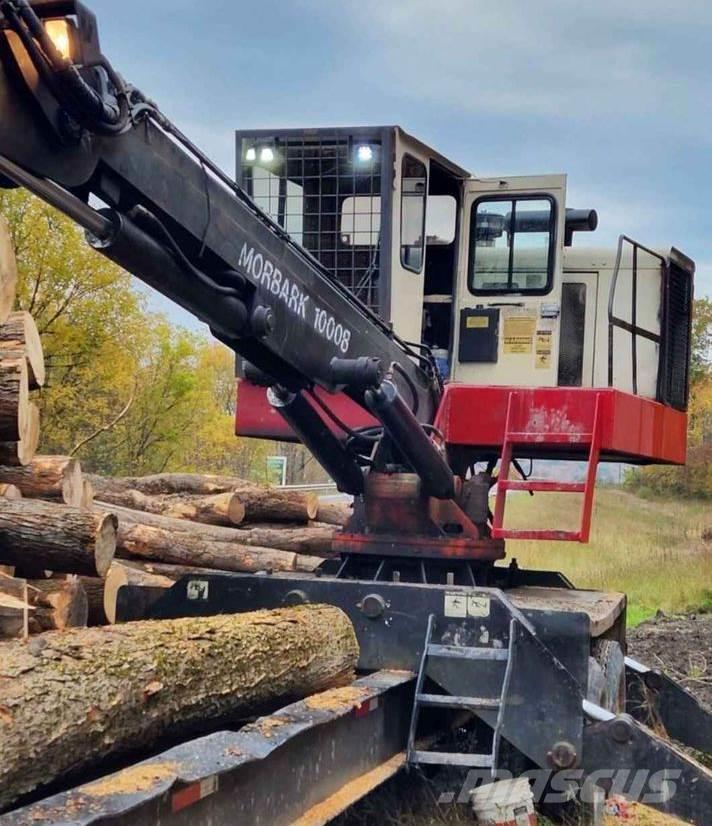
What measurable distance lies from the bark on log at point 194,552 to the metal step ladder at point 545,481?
3090mm

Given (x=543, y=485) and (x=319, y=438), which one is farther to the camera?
(x=543, y=485)

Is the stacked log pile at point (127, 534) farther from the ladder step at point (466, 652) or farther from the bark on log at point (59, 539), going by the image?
the ladder step at point (466, 652)

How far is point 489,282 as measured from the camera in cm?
806

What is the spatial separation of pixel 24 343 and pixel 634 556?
18.7 m

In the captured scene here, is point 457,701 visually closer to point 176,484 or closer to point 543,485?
point 543,485

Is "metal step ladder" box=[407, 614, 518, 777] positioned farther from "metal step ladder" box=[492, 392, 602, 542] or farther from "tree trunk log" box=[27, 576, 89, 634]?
"tree trunk log" box=[27, 576, 89, 634]

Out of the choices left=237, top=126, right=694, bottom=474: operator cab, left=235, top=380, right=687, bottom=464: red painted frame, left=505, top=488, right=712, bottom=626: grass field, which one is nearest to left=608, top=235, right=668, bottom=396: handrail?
left=237, top=126, right=694, bottom=474: operator cab

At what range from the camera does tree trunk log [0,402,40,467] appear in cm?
659

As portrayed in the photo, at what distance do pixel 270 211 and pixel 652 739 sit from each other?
14.7 feet

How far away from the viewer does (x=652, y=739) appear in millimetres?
5227

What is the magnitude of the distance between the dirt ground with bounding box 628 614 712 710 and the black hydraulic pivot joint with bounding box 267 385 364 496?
13.4ft

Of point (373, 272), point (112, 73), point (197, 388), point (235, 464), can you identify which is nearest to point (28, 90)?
point (112, 73)

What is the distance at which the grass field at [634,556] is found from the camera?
55.6 ft

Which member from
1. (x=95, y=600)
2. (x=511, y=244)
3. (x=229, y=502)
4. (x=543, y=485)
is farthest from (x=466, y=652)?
(x=229, y=502)
